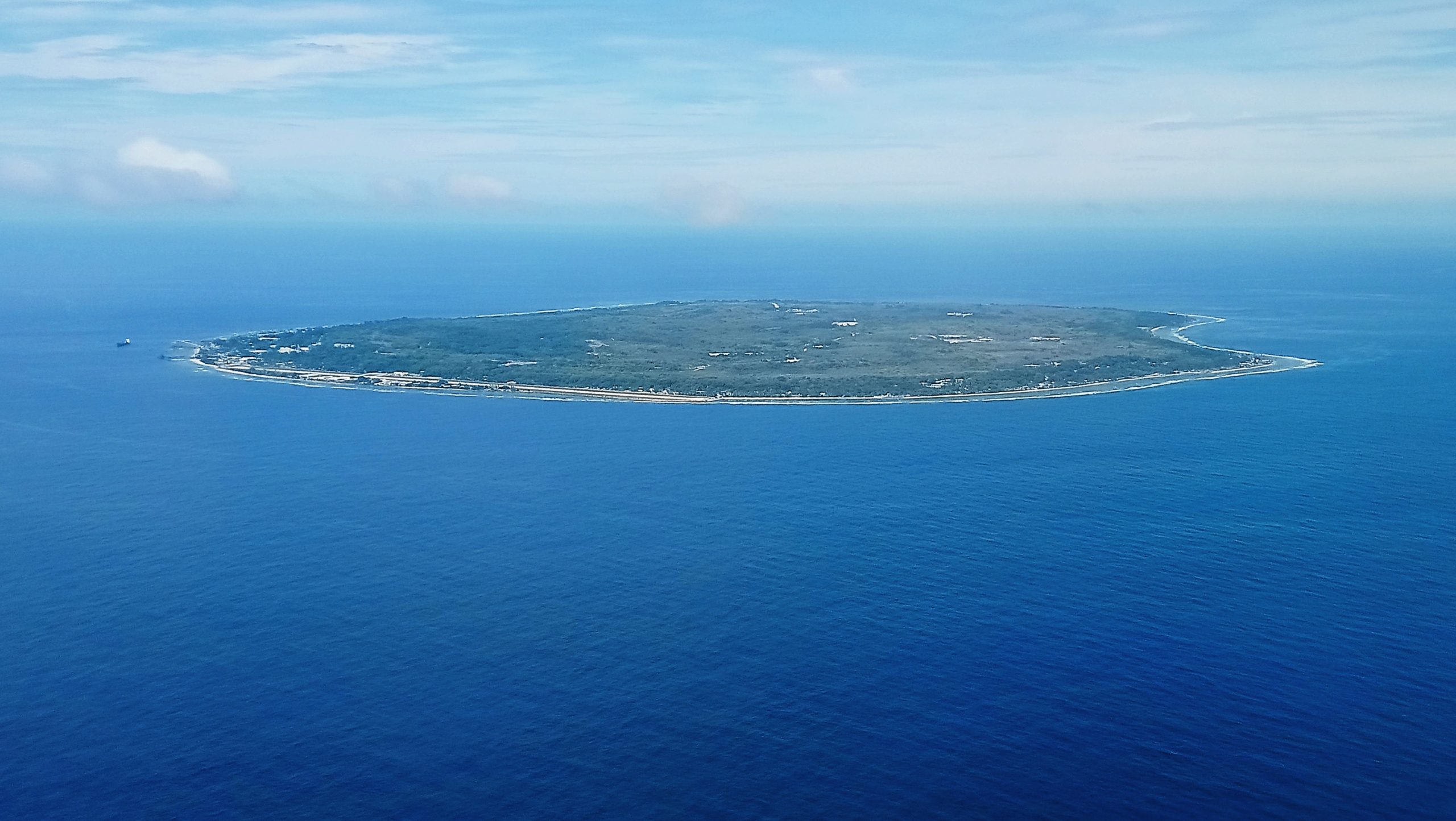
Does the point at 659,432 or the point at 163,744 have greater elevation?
the point at 659,432

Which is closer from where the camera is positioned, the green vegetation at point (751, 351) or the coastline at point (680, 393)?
the coastline at point (680, 393)

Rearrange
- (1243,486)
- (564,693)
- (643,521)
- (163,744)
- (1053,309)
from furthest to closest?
1. (1053,309)
2. (1243,486)
3. (643,521)
4. (564,693)
5. (163,744)

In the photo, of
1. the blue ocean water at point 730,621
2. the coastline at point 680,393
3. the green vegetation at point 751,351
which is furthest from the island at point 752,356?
the blue ocean water at point 730,621

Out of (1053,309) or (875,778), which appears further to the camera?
(1053,309)

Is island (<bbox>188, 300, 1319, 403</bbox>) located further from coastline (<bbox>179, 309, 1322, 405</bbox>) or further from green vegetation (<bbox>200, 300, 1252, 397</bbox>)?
green vegetation (<bbox>200, 300, 1252, 397</bbox>)

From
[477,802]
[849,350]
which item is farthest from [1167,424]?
[477,802]

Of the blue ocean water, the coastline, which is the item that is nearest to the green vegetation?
the coastline

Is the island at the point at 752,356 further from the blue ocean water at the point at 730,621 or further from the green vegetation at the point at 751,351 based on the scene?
the blue ocean water at the point at 730,621

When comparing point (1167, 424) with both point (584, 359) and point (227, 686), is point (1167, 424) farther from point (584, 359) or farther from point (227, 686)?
point (227, 686)
